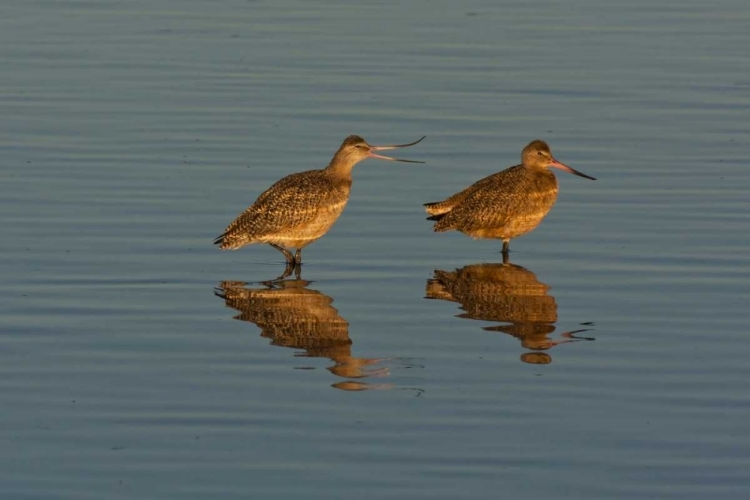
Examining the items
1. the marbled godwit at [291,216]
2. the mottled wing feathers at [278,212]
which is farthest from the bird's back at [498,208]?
the mottled wing feathers at [278,212]

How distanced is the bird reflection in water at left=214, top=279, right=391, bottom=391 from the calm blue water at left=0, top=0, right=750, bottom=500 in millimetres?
32

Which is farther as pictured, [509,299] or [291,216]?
[291,216]

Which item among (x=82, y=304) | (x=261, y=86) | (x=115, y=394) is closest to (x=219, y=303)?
(x=82, y=304)

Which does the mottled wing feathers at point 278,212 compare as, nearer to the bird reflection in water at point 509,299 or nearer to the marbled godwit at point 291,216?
the marbled godwit at point 291,216

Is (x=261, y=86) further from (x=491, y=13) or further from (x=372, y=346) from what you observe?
(x=372, y=346)

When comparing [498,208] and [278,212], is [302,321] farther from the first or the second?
[498,208]

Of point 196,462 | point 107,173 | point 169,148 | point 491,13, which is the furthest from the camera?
point 491,13

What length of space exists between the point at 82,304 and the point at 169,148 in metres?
5.61

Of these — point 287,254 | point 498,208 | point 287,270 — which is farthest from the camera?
point 498,208

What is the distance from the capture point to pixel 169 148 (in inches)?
661

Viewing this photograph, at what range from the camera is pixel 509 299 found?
12031 millimetres

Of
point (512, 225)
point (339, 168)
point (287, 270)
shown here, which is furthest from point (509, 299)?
point (339, 168)

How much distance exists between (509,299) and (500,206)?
1.91 m

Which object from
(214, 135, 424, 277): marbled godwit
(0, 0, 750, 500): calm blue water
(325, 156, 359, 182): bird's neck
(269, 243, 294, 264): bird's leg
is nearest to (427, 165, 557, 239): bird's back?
(0, 0, 750, 500): calm blue water
